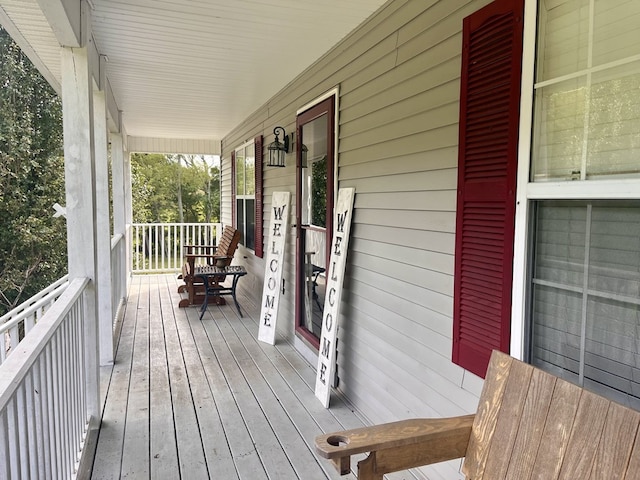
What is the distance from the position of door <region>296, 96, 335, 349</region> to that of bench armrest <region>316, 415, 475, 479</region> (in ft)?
6.85

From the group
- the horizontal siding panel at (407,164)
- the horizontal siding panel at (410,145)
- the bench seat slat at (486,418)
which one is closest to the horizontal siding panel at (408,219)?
the horizontal siding panel at (407,164)

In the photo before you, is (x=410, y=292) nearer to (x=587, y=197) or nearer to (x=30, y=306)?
(x=587, y=197)

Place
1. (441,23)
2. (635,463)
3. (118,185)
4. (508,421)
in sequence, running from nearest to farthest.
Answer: (635,463) → (508,421) → (441,23) → (118,185)

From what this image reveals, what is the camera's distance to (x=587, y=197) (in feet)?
4.58

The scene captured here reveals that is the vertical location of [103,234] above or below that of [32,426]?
above

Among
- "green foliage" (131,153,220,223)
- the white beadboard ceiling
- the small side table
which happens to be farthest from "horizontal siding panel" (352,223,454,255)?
"green foliage" (131,153,220,223)

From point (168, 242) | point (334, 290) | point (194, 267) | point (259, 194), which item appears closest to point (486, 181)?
point (334, 290)

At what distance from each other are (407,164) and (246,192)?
4.51m

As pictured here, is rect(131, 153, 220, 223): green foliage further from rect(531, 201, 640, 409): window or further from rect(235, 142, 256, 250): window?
rect(531, 201, 640, 409): window

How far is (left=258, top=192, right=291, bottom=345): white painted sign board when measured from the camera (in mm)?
4434

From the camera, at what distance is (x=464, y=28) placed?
1.93m

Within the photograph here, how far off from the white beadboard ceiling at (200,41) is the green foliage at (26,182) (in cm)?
527

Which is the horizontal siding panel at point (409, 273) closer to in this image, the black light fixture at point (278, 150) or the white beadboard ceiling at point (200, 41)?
the white beadboard ceiling at point (200, 41)

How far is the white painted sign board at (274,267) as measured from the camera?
4434 mm
